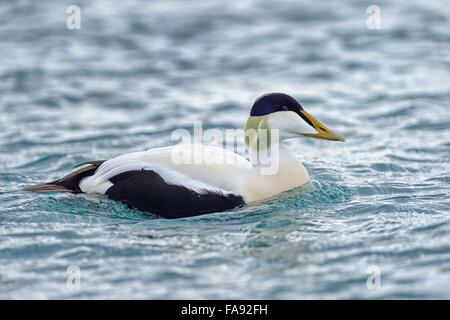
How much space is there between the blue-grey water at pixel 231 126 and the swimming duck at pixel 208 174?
0.11 metres

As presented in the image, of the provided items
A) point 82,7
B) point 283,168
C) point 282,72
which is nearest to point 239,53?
point 282,72

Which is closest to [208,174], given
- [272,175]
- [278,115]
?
[272,175]

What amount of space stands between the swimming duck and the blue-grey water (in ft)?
0.37

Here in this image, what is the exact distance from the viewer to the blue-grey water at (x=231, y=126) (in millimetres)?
6457

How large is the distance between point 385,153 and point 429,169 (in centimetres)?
73

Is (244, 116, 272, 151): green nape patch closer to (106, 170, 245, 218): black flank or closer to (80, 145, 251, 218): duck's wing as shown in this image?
(80, 145, 251, 218): duck's wing

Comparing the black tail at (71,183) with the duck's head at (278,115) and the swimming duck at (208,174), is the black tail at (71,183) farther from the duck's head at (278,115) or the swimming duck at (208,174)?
the duck's head at (278,115)

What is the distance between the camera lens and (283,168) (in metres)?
7.85

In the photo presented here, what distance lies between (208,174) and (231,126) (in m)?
3.62

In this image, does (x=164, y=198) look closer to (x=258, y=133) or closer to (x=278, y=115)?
(x=258, y=133)

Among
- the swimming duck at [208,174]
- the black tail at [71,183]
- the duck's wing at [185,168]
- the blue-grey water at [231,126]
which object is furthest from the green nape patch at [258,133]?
the black tail at [71,183]

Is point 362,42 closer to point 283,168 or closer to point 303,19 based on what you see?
point 303,19

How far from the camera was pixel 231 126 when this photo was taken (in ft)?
36.3

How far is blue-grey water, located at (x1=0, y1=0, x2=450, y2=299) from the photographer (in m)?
6.46
